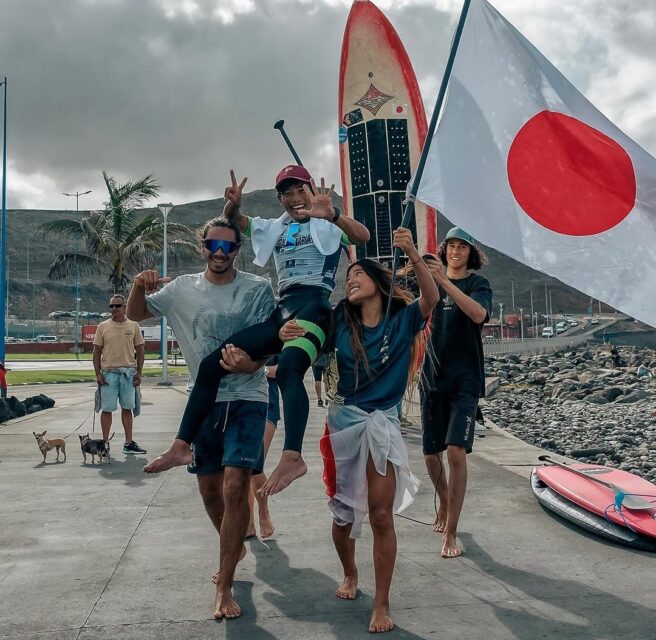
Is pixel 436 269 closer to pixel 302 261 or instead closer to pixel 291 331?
pixel 302 261

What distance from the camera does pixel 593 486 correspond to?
563 centimetres

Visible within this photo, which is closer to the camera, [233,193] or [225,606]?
[225,606]

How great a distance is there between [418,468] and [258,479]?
9.36 feet

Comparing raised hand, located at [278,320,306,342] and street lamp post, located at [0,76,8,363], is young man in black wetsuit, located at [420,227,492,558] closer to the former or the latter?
raised hand, located at [278,320,306,342]

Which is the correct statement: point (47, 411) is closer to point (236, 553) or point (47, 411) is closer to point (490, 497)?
point (490, 497)

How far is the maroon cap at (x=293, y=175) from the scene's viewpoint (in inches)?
175

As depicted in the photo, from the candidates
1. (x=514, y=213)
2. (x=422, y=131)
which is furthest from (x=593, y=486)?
(x=422, y=131)

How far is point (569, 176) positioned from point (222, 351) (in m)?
2.25

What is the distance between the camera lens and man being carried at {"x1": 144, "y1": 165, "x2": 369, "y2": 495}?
3.83 m

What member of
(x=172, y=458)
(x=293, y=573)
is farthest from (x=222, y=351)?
(x=293, y=573)

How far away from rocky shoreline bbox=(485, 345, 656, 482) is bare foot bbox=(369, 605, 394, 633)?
666 cm

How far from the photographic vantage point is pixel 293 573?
176 inches

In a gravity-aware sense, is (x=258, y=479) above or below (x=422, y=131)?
below

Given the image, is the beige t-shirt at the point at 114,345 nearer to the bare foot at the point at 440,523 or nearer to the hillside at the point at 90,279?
the bare foot at the point at 440,523
